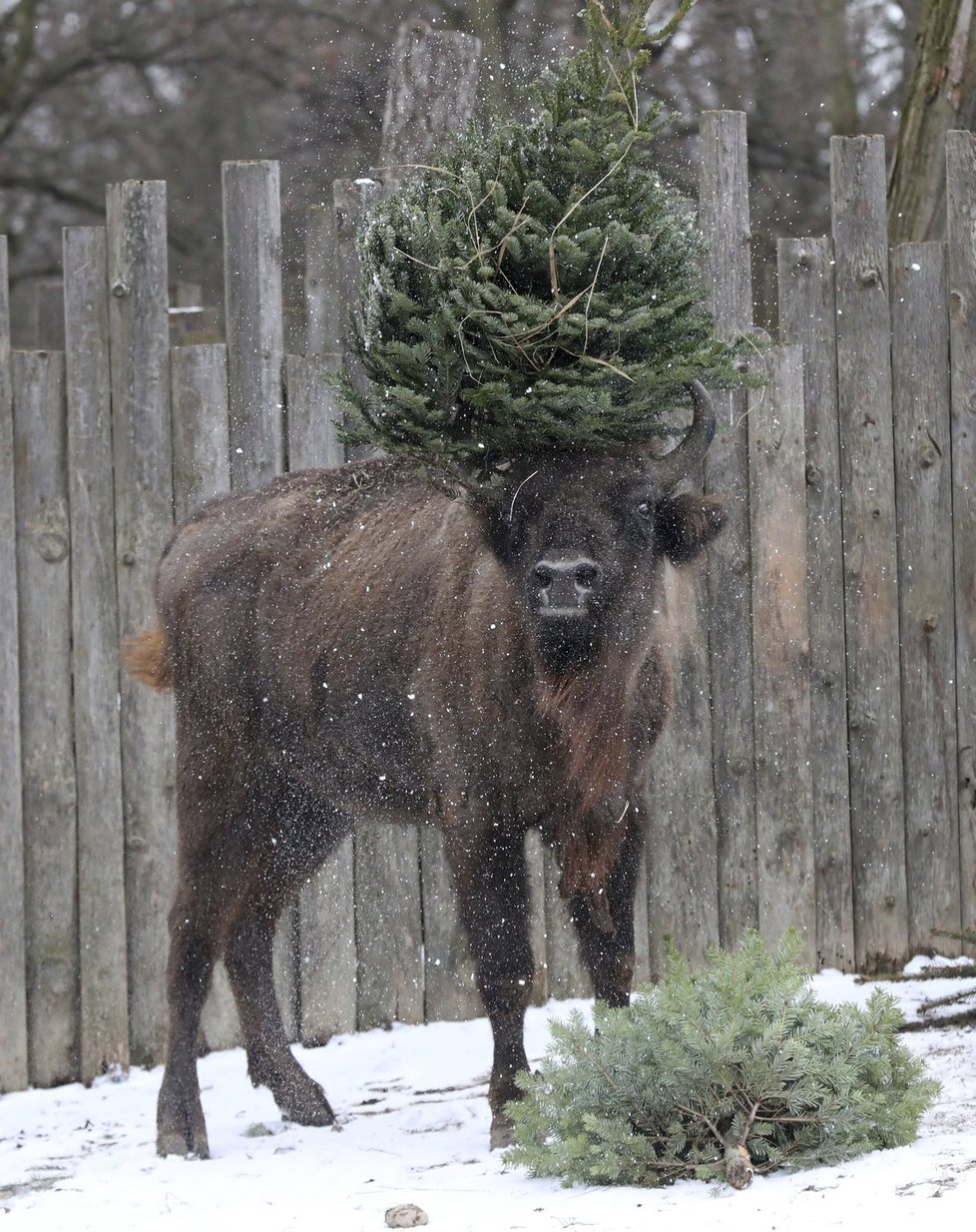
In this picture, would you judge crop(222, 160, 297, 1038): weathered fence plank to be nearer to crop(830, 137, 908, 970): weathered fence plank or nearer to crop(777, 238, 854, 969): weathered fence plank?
crop(777, 238, 854, 969): weathered fence plank

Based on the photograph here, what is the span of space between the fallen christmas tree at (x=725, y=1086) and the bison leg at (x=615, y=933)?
82 cm

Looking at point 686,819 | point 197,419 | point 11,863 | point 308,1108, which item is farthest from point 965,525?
point 11,863

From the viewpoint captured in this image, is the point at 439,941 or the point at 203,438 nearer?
the point at 203,438

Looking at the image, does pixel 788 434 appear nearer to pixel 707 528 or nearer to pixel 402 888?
pixel 707 528

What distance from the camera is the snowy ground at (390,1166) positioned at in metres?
3.64

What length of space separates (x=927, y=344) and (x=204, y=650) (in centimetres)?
306

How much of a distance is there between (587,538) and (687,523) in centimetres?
52

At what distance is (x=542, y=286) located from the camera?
4648 mm

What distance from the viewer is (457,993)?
642 cm

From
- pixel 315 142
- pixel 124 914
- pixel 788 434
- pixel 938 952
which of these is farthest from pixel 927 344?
pixel 315 142

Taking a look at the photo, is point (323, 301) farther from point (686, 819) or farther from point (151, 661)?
point (686, 819)

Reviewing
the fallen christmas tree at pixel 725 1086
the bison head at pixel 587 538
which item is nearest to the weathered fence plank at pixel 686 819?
the bison head at pixel 587 538

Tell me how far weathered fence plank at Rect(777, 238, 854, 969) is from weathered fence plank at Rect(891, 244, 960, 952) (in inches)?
9.9

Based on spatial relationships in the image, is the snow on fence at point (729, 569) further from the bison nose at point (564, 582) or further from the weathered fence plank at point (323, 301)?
the bison nose at point (564, 582)
